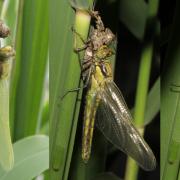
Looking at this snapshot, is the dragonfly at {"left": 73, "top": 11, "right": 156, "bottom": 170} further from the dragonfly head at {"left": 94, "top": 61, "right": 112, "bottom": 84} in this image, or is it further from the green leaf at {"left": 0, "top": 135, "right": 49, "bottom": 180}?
the green leaf at {"left": 0, "top": 135, "right": 49, "bottom": 180}

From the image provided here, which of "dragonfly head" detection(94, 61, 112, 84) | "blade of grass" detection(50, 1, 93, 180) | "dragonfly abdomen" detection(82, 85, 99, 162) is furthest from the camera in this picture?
"dragonfly head" detection(94, 61, 112, 84)

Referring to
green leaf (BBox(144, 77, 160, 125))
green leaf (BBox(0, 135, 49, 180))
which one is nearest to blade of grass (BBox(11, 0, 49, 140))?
green leaf (BBox(0, 135, 49, 180))

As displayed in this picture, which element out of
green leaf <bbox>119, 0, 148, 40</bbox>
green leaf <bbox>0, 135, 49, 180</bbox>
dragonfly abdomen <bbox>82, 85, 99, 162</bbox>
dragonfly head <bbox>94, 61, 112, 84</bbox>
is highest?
green leaf <bbox>119, 0, 148, 40</bbox>

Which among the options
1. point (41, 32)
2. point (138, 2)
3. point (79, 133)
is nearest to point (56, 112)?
point (79, 133)

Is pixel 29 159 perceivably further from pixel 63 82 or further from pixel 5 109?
pixel 63 82

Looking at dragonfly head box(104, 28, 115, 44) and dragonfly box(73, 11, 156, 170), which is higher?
dragonfly head box(104, 28, 115, 44)

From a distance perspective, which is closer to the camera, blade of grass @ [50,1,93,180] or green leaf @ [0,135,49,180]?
blade of grass @ [50,1,93,180]
